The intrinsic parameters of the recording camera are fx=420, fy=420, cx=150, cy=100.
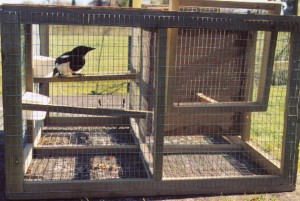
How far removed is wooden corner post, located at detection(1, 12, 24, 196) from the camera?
3.24 m

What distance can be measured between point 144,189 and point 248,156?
5.39 feet

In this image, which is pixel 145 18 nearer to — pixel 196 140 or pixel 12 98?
pixel 12 98

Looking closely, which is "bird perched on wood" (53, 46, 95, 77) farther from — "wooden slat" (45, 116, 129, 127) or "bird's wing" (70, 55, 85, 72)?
"wooden slat" (45, 116, 129, 127)

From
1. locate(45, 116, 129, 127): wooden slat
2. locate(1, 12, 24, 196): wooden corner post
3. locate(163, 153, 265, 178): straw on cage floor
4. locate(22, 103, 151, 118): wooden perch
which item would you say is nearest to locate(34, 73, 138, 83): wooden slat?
locate(45, 116, 129, 127): wooden slat

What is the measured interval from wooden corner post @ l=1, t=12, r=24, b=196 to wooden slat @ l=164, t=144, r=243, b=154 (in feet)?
6.41

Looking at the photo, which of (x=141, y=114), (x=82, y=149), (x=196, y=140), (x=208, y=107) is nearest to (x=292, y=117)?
(x=208, y=107)

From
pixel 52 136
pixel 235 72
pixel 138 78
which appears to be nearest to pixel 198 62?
pixel 235 72

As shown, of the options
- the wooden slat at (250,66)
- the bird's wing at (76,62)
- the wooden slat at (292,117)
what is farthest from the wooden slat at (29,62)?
the wooden slat at (292,117)

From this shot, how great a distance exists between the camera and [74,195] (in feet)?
11.7

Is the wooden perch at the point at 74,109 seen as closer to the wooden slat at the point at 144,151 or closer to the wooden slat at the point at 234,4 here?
the wooden slat at the point at 144,151

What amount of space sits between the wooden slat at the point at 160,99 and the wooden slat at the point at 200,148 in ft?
4.15

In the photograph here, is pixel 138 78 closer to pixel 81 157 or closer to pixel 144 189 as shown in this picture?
pixel 81 157

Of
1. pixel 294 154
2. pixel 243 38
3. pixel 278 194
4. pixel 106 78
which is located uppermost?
pixel 243 38

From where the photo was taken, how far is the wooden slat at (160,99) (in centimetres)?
347
